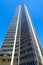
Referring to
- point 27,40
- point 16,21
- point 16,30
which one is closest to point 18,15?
point 16,21

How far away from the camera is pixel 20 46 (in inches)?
3118

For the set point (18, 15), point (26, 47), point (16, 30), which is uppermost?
point (18, 15)

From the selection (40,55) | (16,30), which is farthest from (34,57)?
(16,30)

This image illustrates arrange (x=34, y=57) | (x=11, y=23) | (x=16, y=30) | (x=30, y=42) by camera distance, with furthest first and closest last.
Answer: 1. (x=11, y=23)
2. (x=16, y=30)
3. (x=30, y=42)
4. (x=34, y=57)

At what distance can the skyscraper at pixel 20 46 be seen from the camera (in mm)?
71062

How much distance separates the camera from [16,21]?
305ft

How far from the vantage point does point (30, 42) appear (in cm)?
7775

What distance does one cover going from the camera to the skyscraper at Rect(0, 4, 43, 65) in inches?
2798

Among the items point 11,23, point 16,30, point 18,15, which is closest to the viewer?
point 16,30

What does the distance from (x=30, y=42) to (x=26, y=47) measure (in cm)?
232

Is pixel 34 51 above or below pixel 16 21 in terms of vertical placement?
below

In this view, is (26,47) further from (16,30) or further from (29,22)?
(29,22)

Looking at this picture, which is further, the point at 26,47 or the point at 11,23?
the point at 11,23

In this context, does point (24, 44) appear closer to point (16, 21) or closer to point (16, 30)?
point (16, 30)
